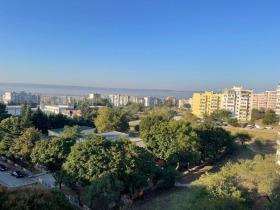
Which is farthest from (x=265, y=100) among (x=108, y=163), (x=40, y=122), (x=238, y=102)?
(x=108, y=163)

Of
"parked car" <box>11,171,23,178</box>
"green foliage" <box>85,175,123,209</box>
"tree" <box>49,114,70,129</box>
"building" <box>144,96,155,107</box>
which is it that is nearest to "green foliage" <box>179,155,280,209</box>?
"green foliage" <box>85,175,123,209</box>

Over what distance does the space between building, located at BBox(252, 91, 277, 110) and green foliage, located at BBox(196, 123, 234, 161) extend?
3592 cm

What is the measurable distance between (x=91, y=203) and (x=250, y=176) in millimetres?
6162

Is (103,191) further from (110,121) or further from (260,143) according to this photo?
(110,121)

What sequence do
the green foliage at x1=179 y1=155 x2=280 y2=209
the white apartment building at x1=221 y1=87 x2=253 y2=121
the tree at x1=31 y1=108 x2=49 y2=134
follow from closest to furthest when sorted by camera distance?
the green foliage at x1=179 y1=155 x2=280 y2=209 → the tree at x1=31 y1=108 x2=49 y2=134 → the white apartment building at x1=221 y1=87 x2=253 y2=121

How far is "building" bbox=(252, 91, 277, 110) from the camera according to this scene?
51.8 metres

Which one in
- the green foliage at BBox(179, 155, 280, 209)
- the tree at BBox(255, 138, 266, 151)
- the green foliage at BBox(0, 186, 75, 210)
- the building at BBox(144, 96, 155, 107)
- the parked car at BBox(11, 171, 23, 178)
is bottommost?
the building at BBox(144, 96, 155, 107)

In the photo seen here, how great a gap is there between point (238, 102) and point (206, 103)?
6290 millimetres

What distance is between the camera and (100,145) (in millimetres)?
11594

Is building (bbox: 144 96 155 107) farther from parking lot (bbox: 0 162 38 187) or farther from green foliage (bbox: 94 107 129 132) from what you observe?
parking lot (bbox: 0 162 38 187)

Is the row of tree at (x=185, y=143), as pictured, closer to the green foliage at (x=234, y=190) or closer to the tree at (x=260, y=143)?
the tree at (x=260, y=143)

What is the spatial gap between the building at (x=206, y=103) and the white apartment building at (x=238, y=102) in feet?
5.58

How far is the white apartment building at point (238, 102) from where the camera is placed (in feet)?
148

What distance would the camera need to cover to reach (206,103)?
50.2m
